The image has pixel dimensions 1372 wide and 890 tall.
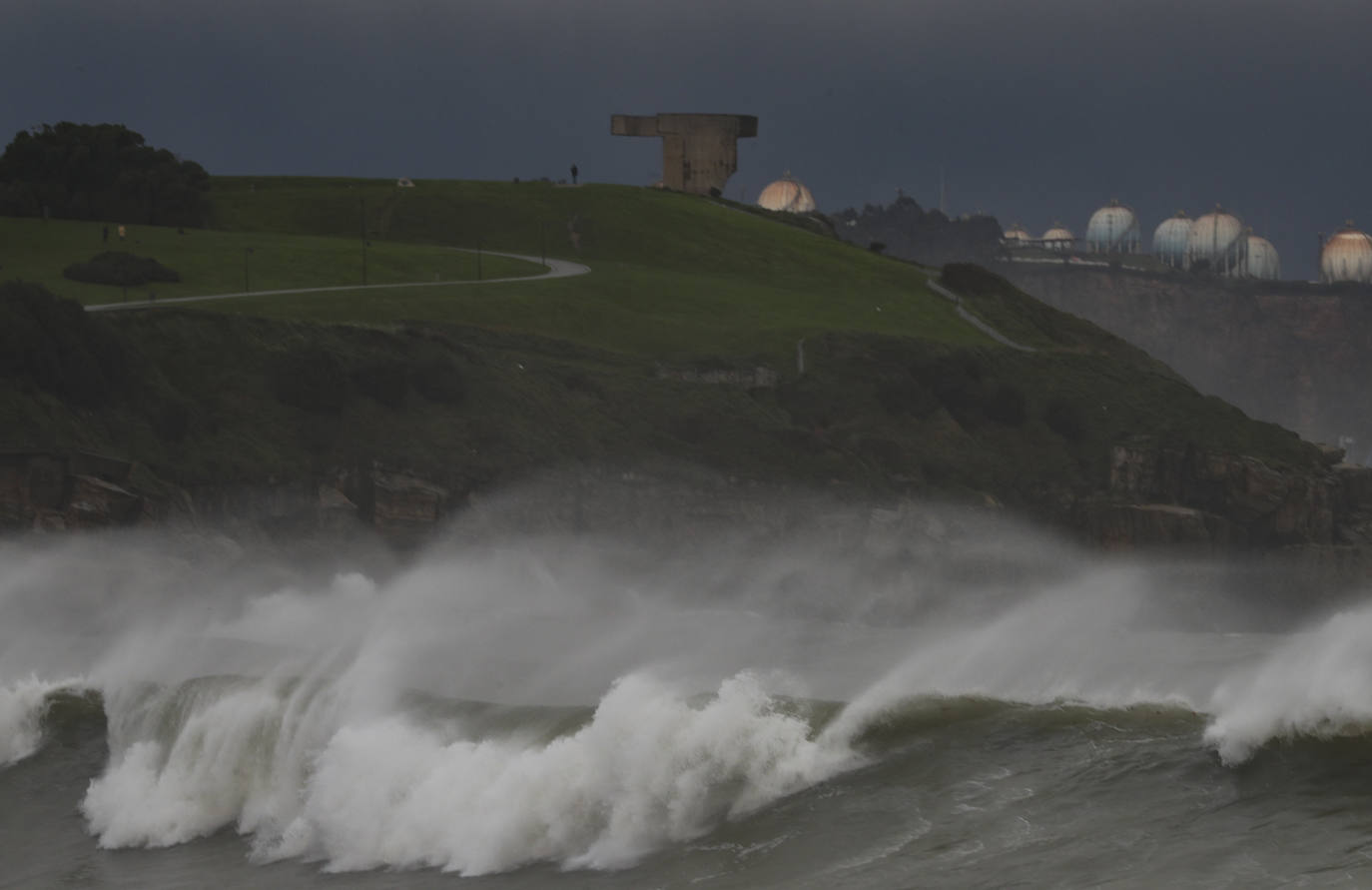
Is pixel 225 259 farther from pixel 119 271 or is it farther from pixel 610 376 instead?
pixel 610 376

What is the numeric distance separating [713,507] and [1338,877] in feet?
170

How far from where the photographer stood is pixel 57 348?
58531 millimetres

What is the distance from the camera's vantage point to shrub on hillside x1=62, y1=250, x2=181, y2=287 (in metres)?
74.2

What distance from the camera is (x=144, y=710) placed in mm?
29625

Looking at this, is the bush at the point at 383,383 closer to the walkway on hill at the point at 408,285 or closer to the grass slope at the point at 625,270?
the grass slope at the point at 625,270

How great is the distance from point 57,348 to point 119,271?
17.0 m

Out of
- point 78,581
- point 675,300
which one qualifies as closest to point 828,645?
point 78,581

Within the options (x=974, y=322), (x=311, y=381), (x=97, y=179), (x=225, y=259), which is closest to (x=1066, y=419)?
(x=974, y=322)

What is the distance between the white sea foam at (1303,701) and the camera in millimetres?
21094

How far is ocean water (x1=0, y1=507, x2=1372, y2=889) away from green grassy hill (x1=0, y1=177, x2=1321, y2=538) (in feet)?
75.0

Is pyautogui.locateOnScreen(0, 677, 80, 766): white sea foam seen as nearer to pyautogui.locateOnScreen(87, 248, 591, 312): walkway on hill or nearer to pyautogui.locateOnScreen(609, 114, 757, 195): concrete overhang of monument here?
pyautogui.locateOnScreen(87, 248, 591, 312): walkway on hill

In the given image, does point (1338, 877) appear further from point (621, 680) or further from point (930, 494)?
point (930, 494)

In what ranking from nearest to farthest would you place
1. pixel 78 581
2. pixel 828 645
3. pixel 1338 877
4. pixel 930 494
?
pixel 1338 877 < pixel 828 645 < pixel 78 581 < pixel 930 494

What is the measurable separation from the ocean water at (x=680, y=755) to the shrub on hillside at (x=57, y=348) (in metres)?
20.5
